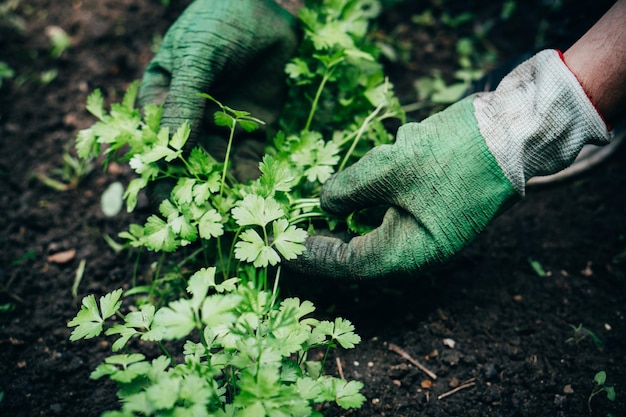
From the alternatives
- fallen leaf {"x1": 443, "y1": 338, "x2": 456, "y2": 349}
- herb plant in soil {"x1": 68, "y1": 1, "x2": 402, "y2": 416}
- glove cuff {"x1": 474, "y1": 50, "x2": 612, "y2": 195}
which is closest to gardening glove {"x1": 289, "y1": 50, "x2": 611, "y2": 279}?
glove cuff {"x1": 474, "y1": 50, "x2": 612, "y2": 195}

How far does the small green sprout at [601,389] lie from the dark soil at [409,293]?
0.08ft

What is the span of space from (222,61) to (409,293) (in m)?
1.31

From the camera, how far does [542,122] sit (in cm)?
155

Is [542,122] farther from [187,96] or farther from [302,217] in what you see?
[187,96]

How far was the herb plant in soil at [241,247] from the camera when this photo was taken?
1183mm

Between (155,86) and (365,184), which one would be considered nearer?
(365,184)

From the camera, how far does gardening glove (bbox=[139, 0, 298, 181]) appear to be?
5.84ft

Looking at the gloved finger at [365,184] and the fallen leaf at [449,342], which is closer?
the gloved finger at [365,184]

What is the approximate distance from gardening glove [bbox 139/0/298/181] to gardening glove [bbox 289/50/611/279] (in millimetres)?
697

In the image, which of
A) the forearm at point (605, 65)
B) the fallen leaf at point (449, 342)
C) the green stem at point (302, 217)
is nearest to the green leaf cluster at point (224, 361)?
the green stem at point (302, 217)

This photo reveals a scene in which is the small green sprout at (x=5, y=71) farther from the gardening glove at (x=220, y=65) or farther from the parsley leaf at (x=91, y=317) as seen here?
the parsley leaf at (x=91, y=317)

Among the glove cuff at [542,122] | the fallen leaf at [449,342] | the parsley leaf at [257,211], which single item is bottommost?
→ the fallen leaf at [449,342]

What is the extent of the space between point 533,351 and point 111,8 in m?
3.32

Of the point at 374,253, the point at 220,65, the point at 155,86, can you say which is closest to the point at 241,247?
the point at 374,253
